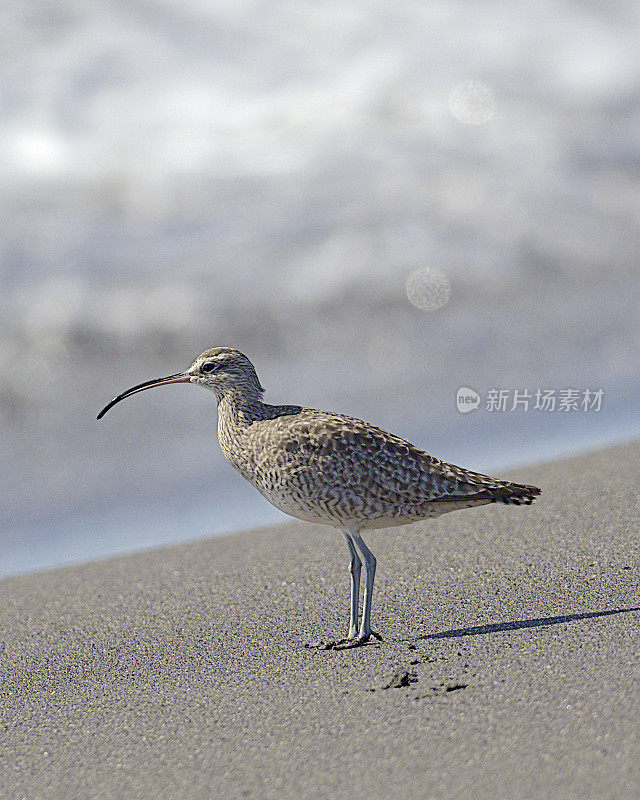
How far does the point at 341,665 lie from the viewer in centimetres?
365

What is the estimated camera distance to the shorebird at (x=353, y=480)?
154 inches

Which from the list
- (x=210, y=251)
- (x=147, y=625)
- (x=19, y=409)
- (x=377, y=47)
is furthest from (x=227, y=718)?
(x=377, y=47)

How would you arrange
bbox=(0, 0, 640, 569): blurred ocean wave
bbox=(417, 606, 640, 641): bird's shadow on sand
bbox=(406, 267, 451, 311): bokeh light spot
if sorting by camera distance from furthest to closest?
bbox=(406, 267, 451, 311): bokeh light spot
bbox=(0, 0, 640, 569): blurred ocean wave
bbox=(417, 606, 640, 641): bird's shadow on sand

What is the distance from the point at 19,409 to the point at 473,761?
569cm

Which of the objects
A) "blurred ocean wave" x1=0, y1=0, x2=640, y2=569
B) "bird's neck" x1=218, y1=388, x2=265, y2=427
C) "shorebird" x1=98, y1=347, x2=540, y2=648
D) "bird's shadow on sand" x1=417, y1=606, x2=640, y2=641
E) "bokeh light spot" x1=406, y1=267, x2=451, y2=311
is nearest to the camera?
"bird's shadow on sand" x1=417, y1=606, x2=640, y2=641

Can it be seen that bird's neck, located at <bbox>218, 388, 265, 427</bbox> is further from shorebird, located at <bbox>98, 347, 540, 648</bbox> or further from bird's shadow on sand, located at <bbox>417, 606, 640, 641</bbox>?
bird's shadow on sand, located at <bbox>417, 606, 640, 641</bbox>

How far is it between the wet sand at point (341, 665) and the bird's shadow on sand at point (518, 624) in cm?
1

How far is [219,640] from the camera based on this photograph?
13.2 ft

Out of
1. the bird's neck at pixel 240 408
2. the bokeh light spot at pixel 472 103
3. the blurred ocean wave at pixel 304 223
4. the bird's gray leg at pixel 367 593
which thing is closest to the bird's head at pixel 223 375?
the bird's neck at pixel 240 408

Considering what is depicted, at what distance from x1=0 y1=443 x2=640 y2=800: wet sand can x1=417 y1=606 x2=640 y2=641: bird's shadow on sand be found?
0.04 feet

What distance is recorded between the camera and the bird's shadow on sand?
12.4 ft

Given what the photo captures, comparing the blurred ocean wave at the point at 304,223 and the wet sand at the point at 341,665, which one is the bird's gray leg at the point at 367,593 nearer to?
the wet sand at the point at 341,665

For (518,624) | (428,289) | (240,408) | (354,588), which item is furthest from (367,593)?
(428,289)

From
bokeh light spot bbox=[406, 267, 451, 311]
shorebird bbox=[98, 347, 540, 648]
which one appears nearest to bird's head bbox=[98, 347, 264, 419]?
shorebird bbox=[98, 347, 540, 648]
